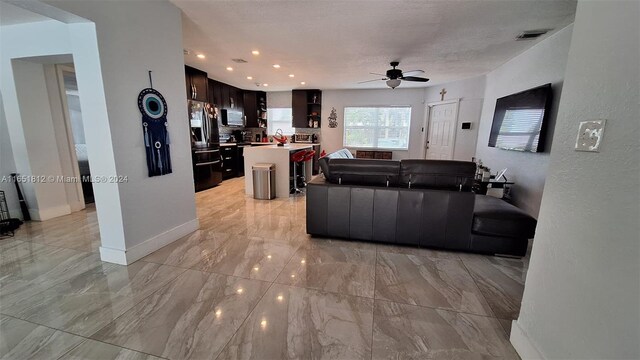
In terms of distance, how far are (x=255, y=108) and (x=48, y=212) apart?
5245mm

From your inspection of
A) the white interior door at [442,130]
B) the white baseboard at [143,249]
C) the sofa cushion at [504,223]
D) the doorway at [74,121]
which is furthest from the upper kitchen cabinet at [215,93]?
the sofa cushion at [504,223]

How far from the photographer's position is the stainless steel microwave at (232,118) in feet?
21.0

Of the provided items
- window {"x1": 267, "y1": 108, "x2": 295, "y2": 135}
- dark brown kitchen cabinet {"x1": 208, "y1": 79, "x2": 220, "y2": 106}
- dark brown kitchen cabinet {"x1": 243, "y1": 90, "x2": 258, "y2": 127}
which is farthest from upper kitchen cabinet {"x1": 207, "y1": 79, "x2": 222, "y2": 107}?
→ window {"x1": 267, "y1": 108, "x2": 295, "y2": 135}

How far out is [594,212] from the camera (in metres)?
1.00

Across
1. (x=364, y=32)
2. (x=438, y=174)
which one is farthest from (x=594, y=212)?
(x=364, y=32)

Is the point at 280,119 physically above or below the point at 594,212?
above

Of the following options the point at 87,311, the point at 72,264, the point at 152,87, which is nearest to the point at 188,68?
the point at 152,87

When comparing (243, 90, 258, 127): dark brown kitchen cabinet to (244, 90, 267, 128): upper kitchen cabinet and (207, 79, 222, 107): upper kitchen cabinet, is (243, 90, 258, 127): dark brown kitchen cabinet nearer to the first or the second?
(244, 90, 267, 128): upper kitchen cabinet

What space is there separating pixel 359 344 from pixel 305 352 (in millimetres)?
323

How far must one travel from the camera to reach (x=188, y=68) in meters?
4.71

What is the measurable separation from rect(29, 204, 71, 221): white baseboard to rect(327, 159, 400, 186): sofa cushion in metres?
3.90

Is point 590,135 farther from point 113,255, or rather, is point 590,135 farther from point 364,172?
point 113,255

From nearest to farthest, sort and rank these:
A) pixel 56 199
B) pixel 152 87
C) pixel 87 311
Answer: pixel 87 311, pixel 152 87, pixel 56 199

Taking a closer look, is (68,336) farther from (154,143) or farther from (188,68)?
(188,68)
